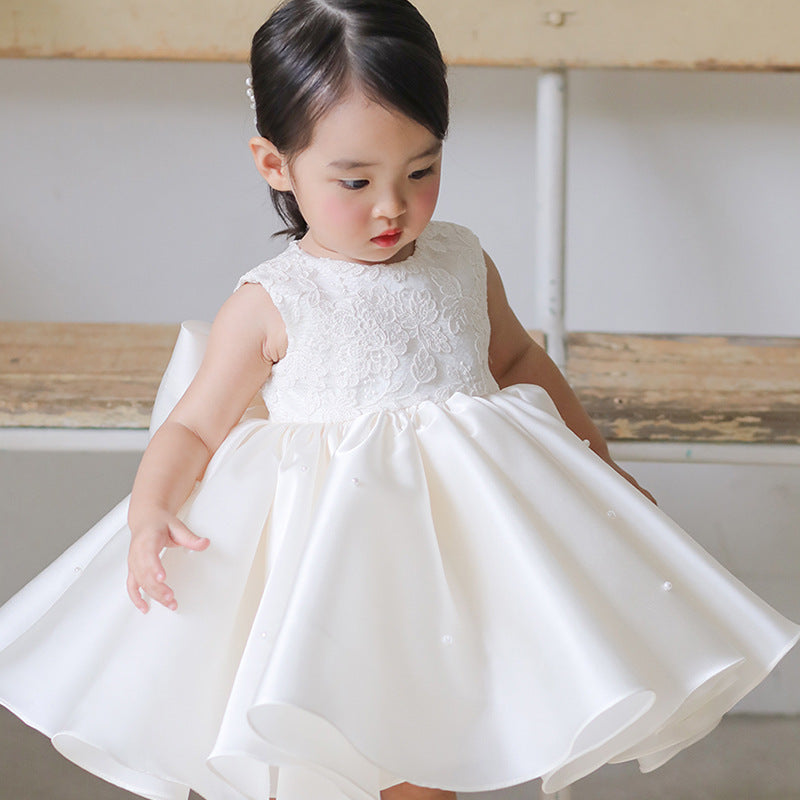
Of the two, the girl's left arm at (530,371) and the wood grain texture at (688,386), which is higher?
the girl's left arm at (530,371)

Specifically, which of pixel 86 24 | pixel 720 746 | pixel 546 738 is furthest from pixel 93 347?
pixel 720 746

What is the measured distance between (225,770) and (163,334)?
767 mm

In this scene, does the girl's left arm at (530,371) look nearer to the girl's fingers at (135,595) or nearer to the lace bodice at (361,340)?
the lace bodice at (361,340)

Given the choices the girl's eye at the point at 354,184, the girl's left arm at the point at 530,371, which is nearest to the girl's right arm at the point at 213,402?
the girl's eye at the point at 354,184

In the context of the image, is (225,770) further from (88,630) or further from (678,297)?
(678,297)

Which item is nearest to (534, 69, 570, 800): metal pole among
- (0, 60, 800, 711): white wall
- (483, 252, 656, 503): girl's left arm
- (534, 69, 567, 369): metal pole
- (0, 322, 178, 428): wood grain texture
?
(534, 69, 567, 369): metal pole

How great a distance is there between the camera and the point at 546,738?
0.67 meters

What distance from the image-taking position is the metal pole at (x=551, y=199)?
4.54 feet

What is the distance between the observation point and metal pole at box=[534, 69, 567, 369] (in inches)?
54.5

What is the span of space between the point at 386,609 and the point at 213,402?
0.77 feet

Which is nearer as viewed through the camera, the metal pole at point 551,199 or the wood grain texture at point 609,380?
the wood grain texture at point 609,380

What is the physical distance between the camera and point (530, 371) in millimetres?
1013

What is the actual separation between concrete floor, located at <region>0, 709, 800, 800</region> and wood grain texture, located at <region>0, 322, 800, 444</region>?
Result: 0.46 m

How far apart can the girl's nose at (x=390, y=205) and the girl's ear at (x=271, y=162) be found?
0.10m
